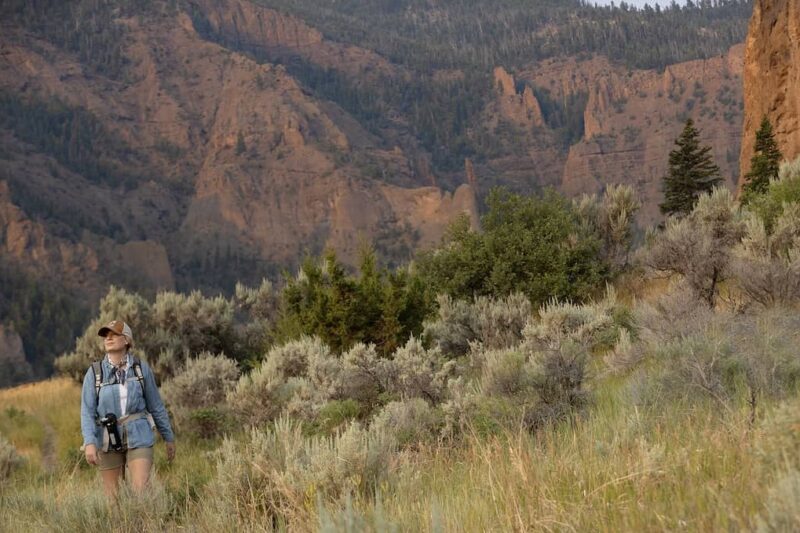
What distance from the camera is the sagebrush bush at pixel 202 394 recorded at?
10.9 meters

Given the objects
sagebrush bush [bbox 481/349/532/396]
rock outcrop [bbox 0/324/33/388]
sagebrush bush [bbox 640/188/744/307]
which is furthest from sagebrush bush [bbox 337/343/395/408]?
rock outcrop [bbox 0/324/33/388]

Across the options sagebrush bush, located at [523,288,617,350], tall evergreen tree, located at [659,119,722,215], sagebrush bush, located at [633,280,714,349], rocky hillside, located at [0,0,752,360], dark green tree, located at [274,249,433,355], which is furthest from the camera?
rocky hillside, located at [0,0,752,360]

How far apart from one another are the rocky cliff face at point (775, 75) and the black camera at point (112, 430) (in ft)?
93.2

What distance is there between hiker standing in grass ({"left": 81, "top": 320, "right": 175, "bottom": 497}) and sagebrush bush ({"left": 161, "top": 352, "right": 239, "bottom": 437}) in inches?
188

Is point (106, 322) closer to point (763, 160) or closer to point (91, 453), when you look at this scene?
point (91, 453)

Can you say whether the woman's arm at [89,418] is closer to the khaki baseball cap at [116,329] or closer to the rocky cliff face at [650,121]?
the khaki baseball cap at [116,329]

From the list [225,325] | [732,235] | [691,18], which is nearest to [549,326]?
[732,235]

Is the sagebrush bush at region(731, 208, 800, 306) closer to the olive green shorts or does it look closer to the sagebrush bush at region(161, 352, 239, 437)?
the olive green shorts

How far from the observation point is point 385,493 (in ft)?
13.3

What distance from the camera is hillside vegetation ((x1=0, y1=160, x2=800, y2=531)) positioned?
3078 mm

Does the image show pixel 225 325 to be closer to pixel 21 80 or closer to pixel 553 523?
pixel 553 523

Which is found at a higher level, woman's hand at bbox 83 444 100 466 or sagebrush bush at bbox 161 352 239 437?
woman's hand at bbox 83 444 100 466

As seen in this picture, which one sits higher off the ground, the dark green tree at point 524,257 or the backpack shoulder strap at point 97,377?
the backpack shoulder strap at point 97,377

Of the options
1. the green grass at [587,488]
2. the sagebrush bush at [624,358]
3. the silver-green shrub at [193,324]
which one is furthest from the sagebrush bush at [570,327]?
the silver-green shrub at [193,324]
